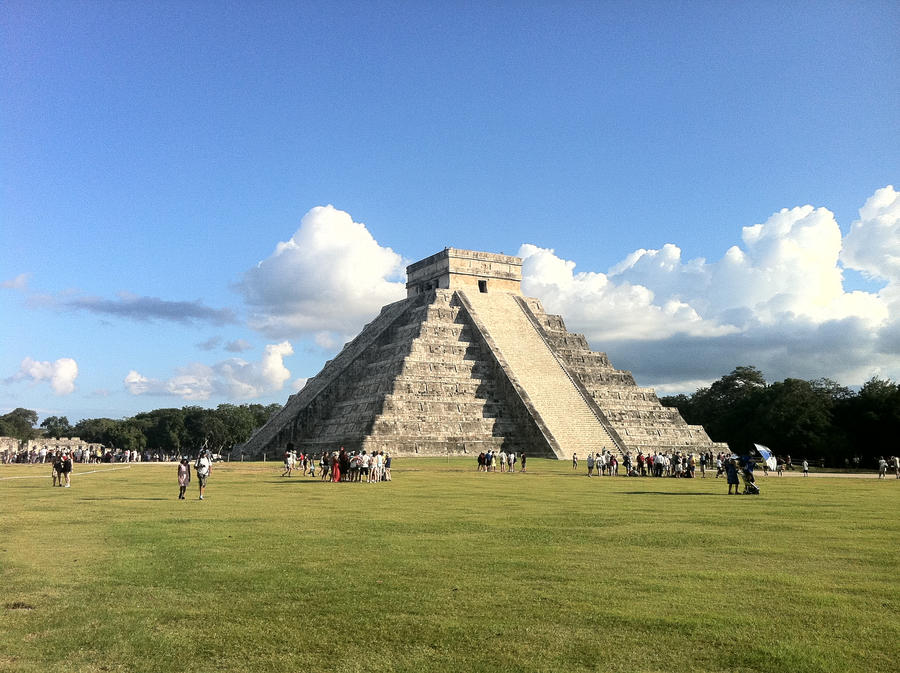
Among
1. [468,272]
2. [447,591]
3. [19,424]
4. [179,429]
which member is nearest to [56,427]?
[19,424]

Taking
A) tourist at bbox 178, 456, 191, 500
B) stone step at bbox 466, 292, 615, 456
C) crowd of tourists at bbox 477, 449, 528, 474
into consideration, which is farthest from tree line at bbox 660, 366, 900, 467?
tourist at bbox 178, 456, 191, 500

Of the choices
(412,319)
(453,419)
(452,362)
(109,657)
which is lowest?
(109,657)

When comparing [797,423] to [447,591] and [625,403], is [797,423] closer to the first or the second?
[625,403]

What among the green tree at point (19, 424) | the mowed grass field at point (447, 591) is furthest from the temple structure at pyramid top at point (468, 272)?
the green tree at point (19, 424)

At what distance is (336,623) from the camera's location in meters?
6.29

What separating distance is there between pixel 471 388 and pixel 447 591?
34367 millimetres

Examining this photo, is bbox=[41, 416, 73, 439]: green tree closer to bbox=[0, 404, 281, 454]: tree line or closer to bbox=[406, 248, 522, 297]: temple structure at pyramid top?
bbox=[0, 404, 281, 454]: tree line

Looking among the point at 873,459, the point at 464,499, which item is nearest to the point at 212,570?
the point at 464,499

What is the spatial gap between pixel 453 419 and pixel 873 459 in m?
32.0

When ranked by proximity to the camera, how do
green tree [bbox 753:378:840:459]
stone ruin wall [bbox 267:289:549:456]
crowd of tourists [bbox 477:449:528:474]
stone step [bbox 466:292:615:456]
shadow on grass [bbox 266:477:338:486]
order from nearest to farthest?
shadow on grass [bbox 266:477:338:486] → crowd of tourists [bbox 477:449:528:474] → stone ruin wall [bbox 267:289:549:456] → stone step [bbox 466:292:615:456] → green tree [bbox 753:378:840:459]

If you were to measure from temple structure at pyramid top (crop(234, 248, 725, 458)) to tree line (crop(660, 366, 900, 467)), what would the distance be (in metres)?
13.0

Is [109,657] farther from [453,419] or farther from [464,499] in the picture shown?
[453,419]

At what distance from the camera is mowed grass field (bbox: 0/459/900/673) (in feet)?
18.3

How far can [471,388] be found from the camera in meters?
41.7
